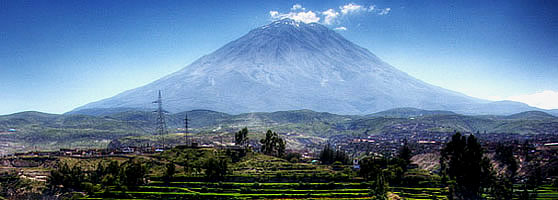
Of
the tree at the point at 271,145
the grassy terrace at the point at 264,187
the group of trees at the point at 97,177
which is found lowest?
the grassy terrace at the point at 264,187

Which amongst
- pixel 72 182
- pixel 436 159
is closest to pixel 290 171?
pixel 72 182

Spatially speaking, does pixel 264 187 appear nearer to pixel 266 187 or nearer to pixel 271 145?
pixel 266 187

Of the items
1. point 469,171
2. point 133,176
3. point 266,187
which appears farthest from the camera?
point 133,176

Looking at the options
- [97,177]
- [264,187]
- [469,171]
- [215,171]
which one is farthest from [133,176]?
[469,171]

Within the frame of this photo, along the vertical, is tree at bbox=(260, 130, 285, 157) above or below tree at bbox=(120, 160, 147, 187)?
above

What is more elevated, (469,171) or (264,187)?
(469,171)

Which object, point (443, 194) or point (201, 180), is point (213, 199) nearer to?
point (201, 180)

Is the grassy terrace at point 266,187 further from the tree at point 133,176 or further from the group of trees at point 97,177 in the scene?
the group of trees at point 97,177

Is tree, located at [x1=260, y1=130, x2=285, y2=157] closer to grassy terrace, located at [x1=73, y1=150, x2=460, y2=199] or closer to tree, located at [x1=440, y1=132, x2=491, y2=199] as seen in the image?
grassy terrace, located at [x1=73, y1=150, x2=460, y2=199]

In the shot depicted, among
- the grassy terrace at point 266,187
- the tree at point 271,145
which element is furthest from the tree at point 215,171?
the tree at point 271,145

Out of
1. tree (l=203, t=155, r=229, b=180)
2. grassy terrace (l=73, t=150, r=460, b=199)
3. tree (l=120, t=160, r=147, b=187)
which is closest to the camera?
grassy terrace (l=73, t=150, r=460, b=199)

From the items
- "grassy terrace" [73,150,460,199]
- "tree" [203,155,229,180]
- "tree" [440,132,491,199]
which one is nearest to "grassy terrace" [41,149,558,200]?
"grassy terrace" [73,150,460,199]

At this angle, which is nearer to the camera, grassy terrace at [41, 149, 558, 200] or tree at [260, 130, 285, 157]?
grassy terrace at [41, 149, 558, 200]
